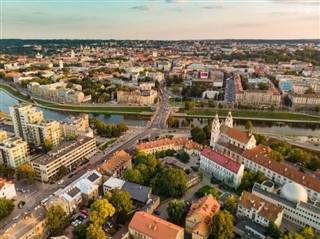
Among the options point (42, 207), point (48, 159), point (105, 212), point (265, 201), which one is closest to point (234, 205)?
point (265, 201)

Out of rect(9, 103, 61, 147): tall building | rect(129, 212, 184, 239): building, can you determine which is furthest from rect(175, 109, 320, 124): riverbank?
rect(129, 212, 184, 239): building

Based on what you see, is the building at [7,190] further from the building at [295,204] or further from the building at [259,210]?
the building at [295,204]

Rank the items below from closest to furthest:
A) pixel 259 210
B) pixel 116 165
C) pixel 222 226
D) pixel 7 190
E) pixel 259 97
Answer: pixel 222 226
pixel 259 210
pixel 7 190
pixel 116 165
pixel 259 97

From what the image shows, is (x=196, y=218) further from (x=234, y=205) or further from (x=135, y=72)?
(x=135, y=72)

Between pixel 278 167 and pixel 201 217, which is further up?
pixel 278 167

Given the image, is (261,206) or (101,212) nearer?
(101,212)

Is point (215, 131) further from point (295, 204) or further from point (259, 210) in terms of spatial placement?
point (259, 210)

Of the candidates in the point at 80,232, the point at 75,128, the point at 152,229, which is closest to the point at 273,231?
the point at 152,229
